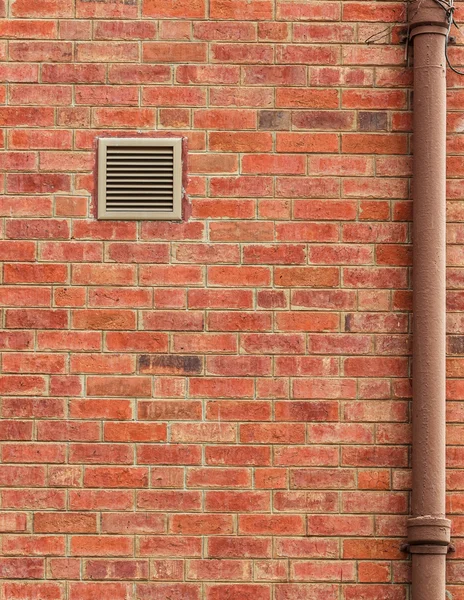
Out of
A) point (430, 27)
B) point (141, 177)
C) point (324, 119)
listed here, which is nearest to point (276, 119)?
point (324, 119)

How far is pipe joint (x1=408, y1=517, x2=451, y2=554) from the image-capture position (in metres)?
3.86

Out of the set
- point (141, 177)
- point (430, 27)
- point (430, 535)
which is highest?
point (430, 27)

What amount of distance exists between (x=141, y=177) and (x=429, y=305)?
3.95 feet

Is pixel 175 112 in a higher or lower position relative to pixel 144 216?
higher

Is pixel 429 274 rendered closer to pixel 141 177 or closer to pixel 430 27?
pixel 430 27

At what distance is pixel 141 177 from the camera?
4.13m

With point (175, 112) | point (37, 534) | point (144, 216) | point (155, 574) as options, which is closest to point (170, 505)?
point (155, 574)

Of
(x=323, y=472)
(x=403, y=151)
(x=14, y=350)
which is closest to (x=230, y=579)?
(x=323, y=472)

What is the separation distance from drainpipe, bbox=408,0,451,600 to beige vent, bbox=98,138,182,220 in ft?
3.04

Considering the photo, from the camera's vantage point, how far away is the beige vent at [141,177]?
4098 millimetres

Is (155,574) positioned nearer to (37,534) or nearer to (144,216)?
(37,534)

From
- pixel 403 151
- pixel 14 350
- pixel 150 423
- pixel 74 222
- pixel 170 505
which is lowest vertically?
pixel 170 505

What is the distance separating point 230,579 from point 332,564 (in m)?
0.38

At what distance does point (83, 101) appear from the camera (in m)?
4.14
